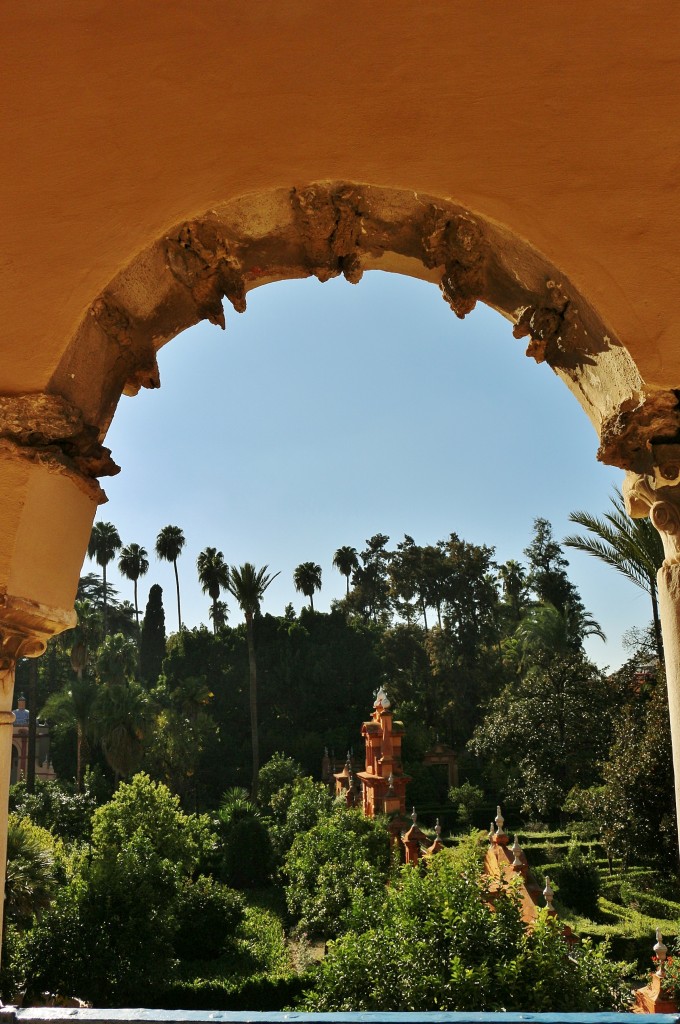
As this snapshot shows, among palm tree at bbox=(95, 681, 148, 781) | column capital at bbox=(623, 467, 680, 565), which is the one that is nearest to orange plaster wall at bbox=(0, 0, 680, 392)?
column capital at bbox=(623, 467, 680, 565)

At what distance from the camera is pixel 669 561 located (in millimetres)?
2047

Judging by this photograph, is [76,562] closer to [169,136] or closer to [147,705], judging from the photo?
[169,136]

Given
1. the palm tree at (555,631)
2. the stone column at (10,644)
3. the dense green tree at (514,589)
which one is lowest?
the stone column at (10,644)

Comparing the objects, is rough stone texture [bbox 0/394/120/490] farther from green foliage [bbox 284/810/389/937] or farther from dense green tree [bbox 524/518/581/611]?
dense green tree [bbox 524/518/581/611]

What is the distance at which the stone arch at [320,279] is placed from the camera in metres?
2.27

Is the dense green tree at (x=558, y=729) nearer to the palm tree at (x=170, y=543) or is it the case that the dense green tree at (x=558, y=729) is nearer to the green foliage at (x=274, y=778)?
the green foliage at (x=274, y=778)

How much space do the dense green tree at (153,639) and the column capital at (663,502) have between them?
33.0m

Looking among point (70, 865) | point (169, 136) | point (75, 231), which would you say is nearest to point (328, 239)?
point (169, 136)

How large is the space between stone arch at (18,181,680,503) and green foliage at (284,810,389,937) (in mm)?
8990

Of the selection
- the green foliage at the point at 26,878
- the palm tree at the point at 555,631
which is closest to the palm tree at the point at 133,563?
the palm tree at the point at 555,631

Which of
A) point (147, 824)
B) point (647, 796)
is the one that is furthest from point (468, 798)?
point (147, 824)

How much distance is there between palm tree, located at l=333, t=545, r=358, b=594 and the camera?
42750 mm

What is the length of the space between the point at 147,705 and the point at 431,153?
24553 millimetres

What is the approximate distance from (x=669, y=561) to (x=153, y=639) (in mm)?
34155
